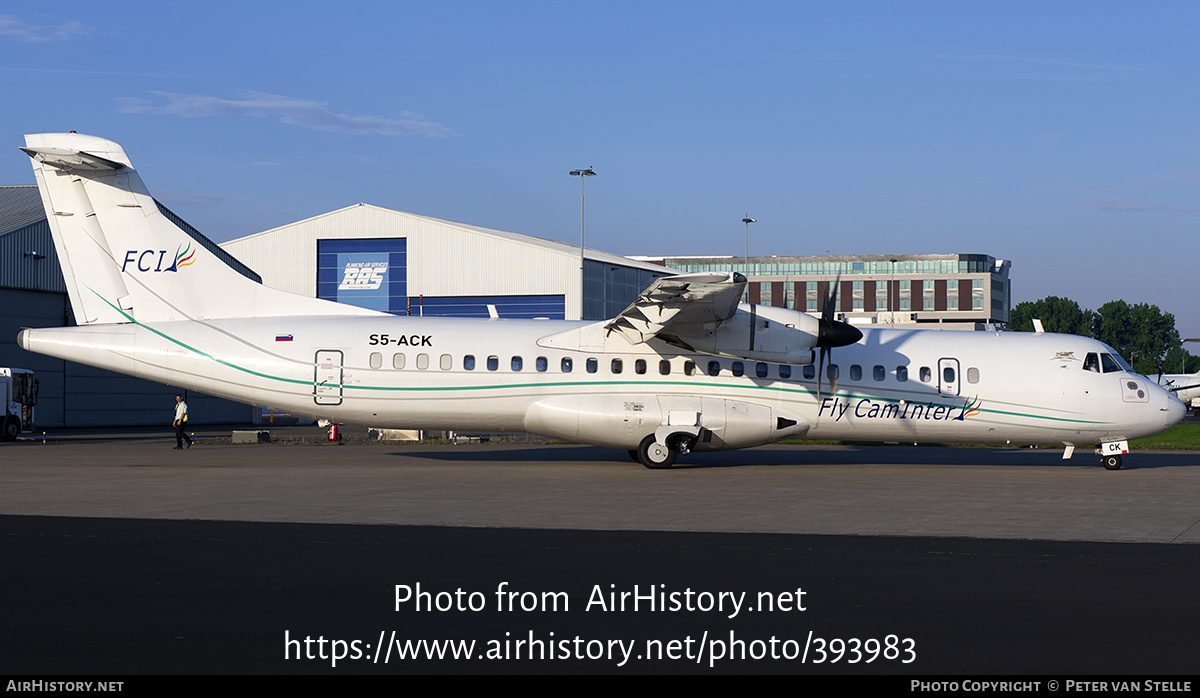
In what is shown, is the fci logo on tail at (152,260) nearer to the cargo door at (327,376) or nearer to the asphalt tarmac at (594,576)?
the cargo door at (327,376)

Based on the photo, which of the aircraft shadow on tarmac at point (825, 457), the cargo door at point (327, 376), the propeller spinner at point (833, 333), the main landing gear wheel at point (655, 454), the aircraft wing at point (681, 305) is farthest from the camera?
the aircraft shadow on tarmac at point (825, 457)

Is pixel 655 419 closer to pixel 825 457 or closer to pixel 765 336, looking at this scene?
pixel 765 336

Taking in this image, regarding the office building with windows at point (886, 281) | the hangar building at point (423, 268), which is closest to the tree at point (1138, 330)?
the office building with windows at point (886, 281)

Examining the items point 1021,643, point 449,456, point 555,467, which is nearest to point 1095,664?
point 1021,643

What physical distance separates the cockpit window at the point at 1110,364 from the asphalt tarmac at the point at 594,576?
4.64 metres

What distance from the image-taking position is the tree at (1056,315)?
153 metres

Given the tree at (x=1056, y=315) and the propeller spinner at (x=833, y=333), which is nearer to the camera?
the propeller spinner at (x=833, y=333)

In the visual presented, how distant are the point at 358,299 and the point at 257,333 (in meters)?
39.6

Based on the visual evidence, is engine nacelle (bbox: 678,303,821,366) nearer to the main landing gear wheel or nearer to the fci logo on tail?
the main landing gear wheel

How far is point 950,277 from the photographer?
13125 centimetres

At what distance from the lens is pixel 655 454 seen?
71.6 feet

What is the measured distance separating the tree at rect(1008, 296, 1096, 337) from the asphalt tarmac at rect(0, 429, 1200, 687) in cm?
14638
